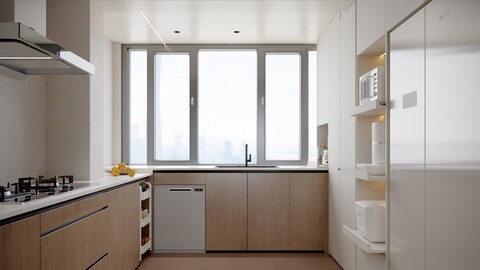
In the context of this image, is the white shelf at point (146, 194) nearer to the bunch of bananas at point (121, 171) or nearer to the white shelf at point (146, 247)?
the bunch of bananas at point (121, 171)

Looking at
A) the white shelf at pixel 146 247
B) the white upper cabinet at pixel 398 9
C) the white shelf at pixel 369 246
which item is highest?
the white upper cabinet at pixel 398 9

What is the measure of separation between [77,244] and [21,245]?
626mm

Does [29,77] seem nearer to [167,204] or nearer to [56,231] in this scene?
[56,231]

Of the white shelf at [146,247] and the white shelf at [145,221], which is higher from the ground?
the white shelf at [145,221]

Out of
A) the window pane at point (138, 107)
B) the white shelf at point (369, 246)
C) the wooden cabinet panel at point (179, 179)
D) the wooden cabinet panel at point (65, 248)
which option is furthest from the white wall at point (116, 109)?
the white shelf at point (369, 246)

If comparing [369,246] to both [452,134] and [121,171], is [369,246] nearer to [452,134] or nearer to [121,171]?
[452,134]

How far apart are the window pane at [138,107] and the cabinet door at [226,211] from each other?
119cm

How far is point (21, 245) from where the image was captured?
1.69 m

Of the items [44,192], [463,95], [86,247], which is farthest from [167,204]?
[463,95]

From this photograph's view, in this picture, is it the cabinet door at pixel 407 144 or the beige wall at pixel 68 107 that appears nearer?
the cabinet door at pixel 407 144

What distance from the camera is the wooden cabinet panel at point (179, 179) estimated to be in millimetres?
4352

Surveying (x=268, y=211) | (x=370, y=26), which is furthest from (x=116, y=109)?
(x=370, y=26)

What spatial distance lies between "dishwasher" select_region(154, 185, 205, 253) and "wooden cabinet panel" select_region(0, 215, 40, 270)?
2505 millimetres

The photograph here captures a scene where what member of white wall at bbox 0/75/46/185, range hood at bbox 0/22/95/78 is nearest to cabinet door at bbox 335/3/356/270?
range hood at bbox 0/22/95/78
